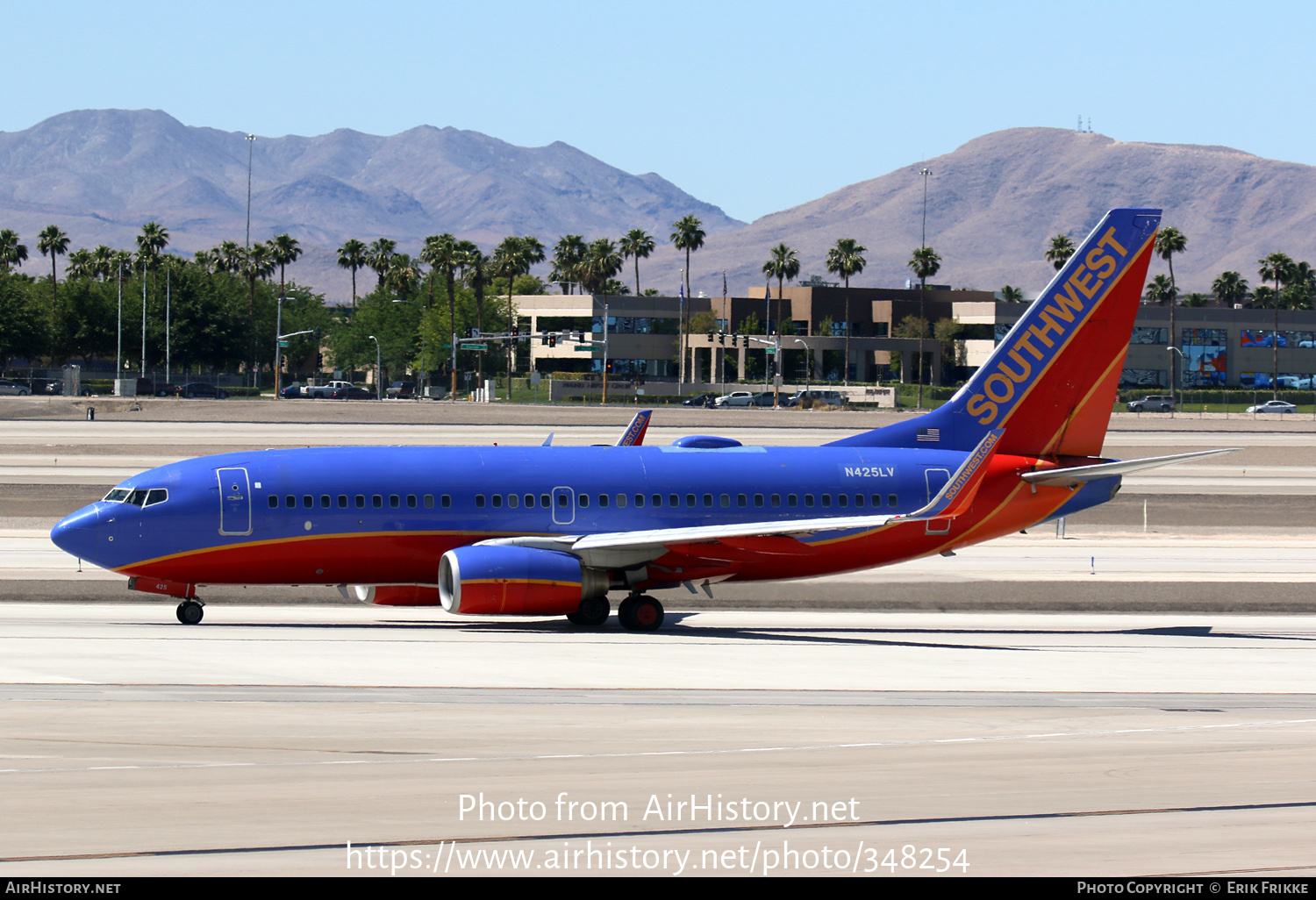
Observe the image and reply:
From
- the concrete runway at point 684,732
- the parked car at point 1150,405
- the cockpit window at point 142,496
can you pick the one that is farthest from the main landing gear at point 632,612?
the parked car at point 1150,405

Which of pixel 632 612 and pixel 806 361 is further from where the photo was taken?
pixel 806 361

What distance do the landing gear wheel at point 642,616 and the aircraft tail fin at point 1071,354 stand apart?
23.8ft

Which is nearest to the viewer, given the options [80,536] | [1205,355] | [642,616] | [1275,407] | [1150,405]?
[80,536]

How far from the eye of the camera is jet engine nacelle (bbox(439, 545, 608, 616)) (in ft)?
90.8

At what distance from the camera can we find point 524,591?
28031mm

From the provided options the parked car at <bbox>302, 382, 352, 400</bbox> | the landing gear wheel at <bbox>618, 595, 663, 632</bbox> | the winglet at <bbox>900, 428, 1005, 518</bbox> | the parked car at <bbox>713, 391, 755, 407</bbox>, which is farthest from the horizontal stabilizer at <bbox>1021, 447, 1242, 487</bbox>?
the parked car at <bbox>302, 382, 352, 400</bbox>

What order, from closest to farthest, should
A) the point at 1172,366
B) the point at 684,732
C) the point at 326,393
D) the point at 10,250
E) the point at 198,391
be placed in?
the point at 684,732 → the point at 198,391 → the point at 326,393 → the point at 1172,366 → the point at 10,250

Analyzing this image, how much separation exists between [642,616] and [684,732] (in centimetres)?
1160

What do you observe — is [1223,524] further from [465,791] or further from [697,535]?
[465,791]

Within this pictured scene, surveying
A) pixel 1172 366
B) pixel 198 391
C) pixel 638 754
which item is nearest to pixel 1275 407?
pixel 1172 366

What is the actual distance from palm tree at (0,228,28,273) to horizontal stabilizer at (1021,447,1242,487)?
185468 mm

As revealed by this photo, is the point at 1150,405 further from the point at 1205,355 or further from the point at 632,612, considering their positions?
the point at 632,612

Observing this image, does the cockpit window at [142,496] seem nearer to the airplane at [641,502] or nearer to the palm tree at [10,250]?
the airplane at [641,502]

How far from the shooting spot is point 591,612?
2972 centimetres
